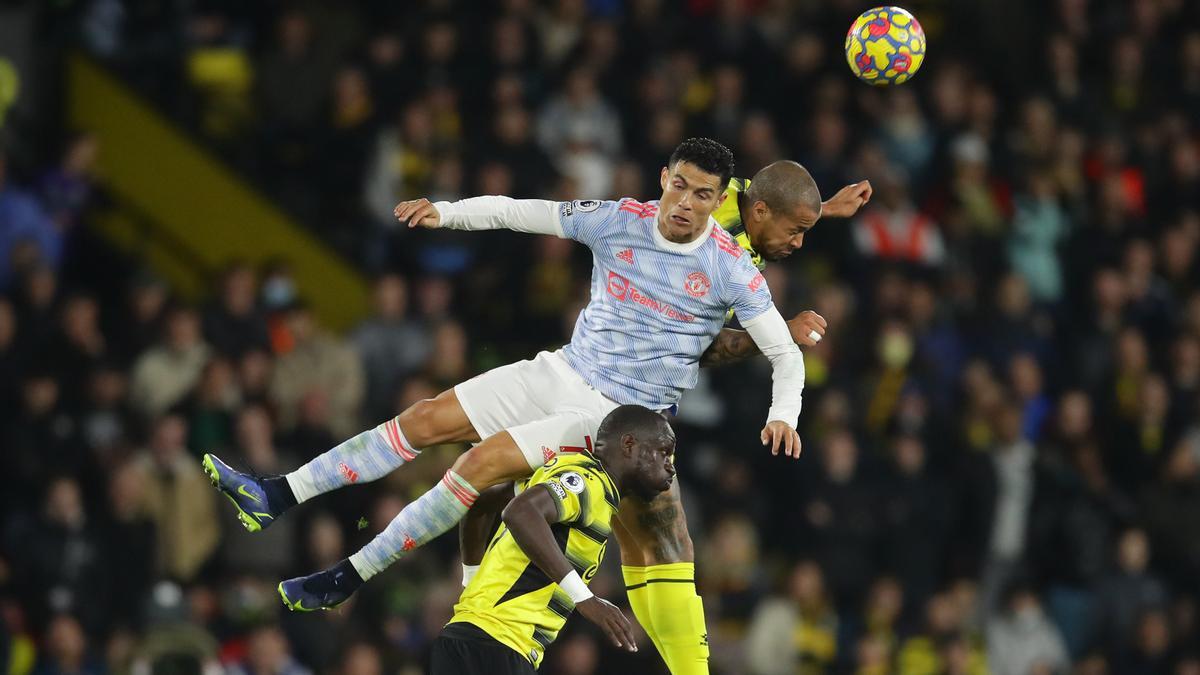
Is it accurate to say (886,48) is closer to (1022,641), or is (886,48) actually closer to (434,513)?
(434,513)

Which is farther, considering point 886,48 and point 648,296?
point 886,48

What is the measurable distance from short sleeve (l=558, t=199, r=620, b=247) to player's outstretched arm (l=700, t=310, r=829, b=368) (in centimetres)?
74

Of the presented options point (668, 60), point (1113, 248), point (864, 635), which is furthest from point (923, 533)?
point (668, 60)

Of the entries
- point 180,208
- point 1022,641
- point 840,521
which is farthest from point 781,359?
point 180,208

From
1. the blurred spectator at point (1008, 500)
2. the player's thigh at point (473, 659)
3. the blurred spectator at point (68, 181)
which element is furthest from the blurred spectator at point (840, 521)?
the player's thigh at point (473, 659)

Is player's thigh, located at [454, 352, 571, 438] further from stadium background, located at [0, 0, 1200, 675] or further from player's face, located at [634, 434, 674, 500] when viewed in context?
stadium background, located at [0, 0, 1200, 675]

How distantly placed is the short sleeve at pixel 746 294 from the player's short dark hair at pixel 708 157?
0.40m

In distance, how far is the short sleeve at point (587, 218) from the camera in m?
8.65

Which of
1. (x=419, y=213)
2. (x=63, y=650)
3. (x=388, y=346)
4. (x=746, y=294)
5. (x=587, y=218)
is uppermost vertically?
(x=419, y=213)

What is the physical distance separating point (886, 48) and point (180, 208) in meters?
8.16

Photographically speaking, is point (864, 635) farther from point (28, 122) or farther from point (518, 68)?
point (28, 122)

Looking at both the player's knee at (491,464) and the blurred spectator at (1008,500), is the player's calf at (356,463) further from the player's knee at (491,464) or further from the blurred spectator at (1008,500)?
the blurred spectator at (1008,500)

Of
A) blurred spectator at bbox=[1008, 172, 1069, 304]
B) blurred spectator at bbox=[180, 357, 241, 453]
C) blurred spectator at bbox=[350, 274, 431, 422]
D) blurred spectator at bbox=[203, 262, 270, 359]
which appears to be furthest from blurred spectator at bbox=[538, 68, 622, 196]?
blurred spectator at bbox=[1008, 172, 1069, 304]

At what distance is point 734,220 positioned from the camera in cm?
893
